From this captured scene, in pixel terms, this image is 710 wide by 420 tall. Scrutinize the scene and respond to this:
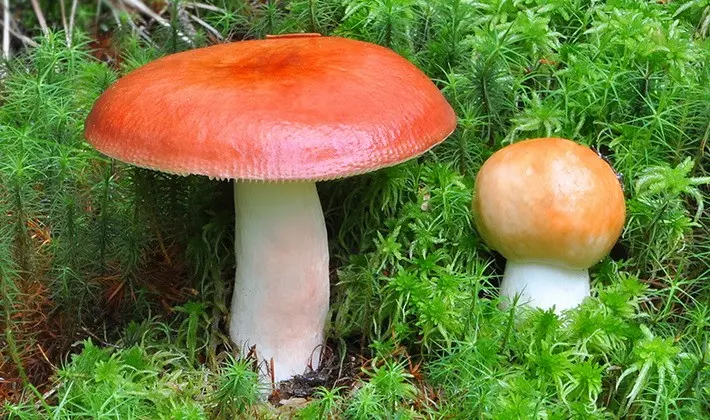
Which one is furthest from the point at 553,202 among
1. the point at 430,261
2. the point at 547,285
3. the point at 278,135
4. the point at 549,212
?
the point at 278,135

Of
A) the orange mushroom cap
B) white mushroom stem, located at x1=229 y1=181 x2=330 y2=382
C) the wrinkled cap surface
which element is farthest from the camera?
white mushroom stem, located at x1=229 y1=181 x2=330 y2=382

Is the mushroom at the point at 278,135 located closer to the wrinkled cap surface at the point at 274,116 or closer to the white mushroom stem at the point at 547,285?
the wrinkled cap surface at the point at 274,116

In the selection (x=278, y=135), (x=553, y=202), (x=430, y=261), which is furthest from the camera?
(x=430, y=261)

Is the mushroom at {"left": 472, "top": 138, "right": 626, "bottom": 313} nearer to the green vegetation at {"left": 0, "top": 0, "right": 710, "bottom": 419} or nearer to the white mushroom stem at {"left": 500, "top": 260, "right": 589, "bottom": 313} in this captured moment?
the white mushroom stem at {"left": 500, "top": 260, "right": 589, "bottom": 313}

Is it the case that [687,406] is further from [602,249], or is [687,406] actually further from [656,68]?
[656,68]

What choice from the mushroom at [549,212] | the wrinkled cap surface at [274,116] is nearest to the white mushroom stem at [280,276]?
the wrinkled cap surface at [274,116]

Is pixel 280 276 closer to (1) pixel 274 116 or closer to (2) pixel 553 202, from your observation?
(1) pixel 274 116

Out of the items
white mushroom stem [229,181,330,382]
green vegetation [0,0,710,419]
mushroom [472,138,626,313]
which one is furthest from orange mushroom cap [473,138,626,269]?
white mushroom stem [229,181,330,382]
